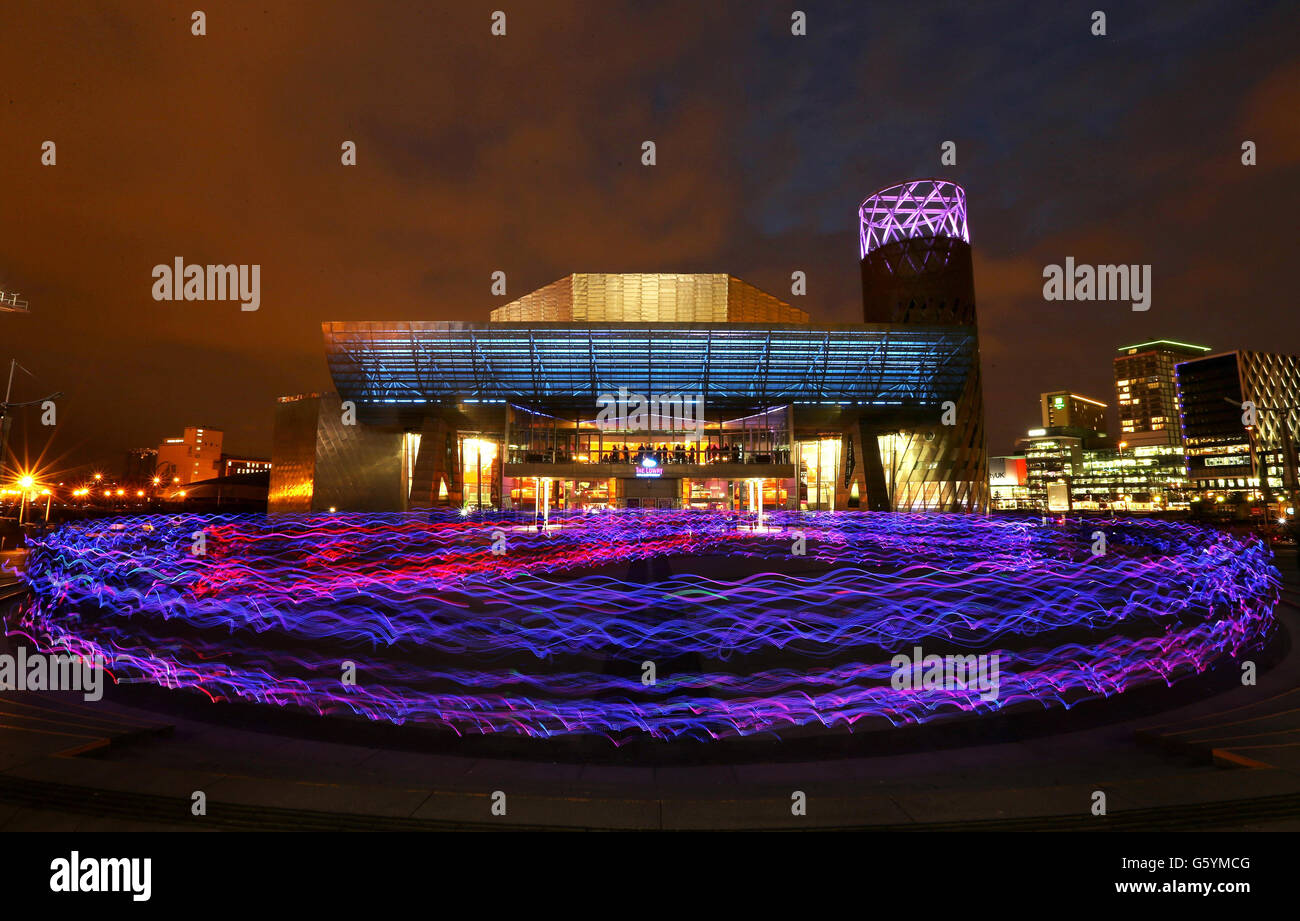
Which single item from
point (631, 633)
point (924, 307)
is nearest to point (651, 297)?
point (924, 307)

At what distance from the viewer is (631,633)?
11094 mm

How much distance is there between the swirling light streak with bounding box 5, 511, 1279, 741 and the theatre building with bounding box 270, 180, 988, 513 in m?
32.5

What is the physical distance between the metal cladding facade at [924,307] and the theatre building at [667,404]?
0.20 m

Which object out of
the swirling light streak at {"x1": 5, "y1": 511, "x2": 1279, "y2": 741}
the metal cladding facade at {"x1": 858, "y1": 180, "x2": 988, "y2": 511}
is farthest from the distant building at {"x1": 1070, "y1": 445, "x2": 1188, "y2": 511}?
the swirling light streak at {"x1": 5, "y1": 511, "x2": 1279, "y2": 741}

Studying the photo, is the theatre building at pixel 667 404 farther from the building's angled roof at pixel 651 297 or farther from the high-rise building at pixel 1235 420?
the high-rise building at pixel 1235 420

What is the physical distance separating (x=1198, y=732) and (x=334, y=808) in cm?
966

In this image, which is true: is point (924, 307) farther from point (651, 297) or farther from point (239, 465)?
point (239, 465)

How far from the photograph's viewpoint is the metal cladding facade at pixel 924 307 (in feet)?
198

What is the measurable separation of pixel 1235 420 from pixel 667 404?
164m

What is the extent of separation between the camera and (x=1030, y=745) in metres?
7.70
